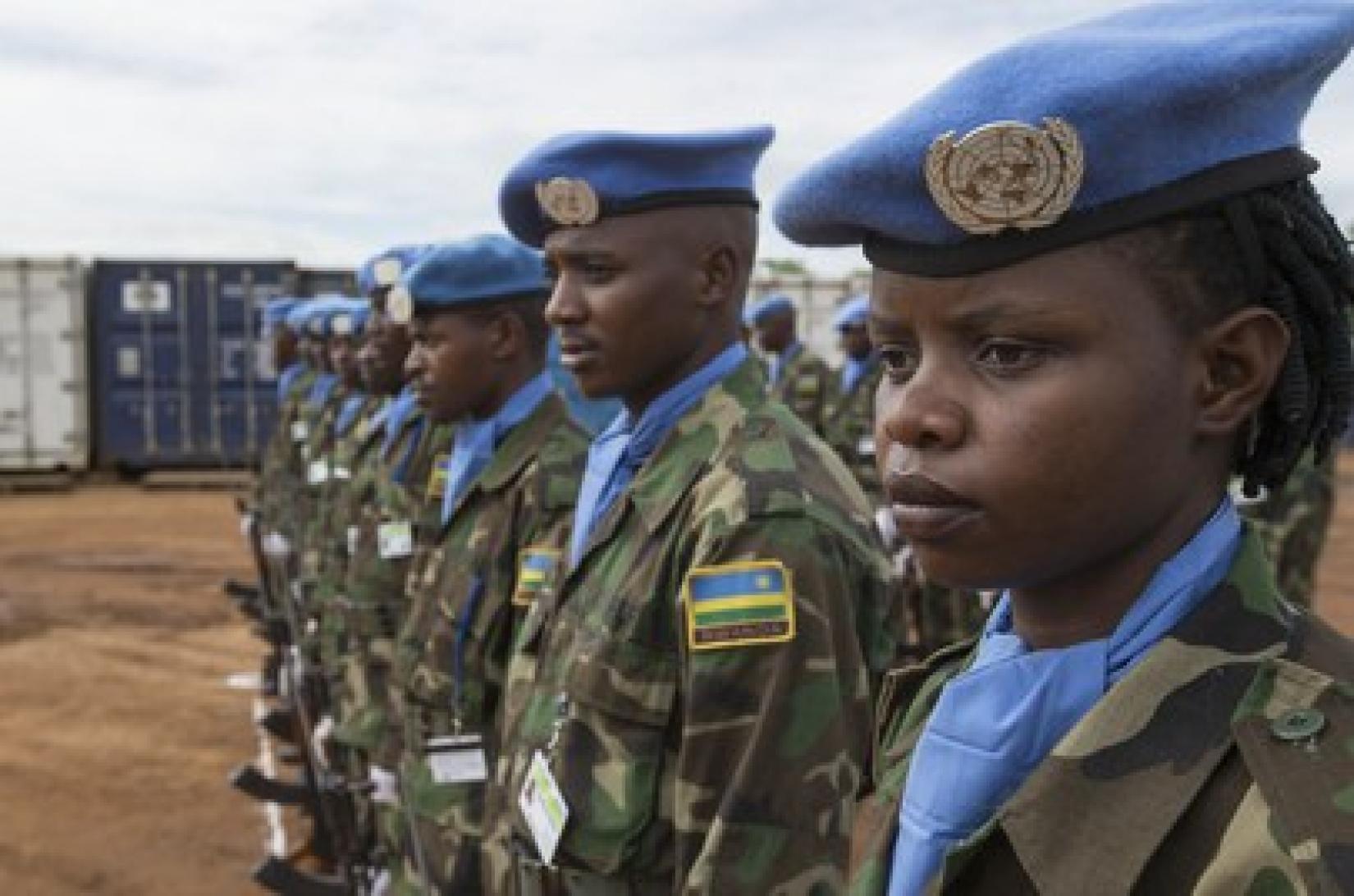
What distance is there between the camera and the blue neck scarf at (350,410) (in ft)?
26.6

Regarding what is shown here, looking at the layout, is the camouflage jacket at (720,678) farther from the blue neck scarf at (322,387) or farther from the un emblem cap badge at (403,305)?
the blue neck scarf at (322,387)

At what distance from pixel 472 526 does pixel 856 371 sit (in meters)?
6.69

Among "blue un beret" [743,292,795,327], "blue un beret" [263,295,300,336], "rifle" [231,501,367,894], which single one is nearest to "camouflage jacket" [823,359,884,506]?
"blue un beret" [743,292,795,327]

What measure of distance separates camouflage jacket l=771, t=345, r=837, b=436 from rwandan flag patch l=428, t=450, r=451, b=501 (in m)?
6.18

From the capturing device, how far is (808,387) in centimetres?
1073

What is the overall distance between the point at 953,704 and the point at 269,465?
10.4 meters

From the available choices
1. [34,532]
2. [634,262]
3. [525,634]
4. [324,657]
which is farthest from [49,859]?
[34,532]

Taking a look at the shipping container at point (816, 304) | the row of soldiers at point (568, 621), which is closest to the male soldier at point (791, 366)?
the row of soldiers at point (568, 621)

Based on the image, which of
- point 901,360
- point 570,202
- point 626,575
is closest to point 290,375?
point 570,202

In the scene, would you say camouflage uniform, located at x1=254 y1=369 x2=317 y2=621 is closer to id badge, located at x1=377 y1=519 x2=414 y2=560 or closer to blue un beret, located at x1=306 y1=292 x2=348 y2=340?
blue un beret, located at x1=306 y1=292 x2=348 y2=340

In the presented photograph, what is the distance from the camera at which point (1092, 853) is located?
1172mm

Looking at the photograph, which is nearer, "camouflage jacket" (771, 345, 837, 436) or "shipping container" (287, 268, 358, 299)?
"camouflage jacket" (771, 345, 837, 436)

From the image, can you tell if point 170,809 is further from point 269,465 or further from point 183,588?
point 183,588

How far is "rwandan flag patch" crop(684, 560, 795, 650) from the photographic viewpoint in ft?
7.28
